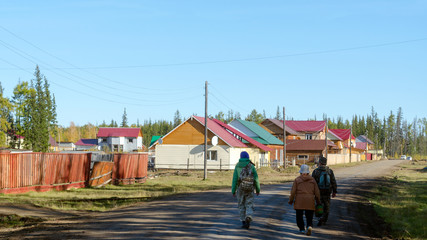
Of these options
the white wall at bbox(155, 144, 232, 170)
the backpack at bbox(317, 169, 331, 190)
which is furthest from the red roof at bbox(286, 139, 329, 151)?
the backpack at bbox(317, 169, 331, 190)

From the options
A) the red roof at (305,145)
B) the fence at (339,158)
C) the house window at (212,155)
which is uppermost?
the red roof at (305,145)

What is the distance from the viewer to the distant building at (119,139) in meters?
118

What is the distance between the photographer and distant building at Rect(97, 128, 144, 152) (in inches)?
4638

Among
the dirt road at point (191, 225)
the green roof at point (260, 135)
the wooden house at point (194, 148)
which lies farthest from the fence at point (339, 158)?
the dirt road at point (191, 225)

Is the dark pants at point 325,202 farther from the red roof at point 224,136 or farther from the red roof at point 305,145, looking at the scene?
the red roof at point 305,145

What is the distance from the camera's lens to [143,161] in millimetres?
32875

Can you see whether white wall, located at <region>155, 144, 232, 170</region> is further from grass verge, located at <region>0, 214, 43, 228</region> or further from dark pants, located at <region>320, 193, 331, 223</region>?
dark pants, located at <region>320, 193, 331, 223</region>

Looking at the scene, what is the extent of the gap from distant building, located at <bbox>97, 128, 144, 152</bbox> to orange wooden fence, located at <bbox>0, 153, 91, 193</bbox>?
3616 inches

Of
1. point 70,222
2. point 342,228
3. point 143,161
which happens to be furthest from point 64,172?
point 342,228

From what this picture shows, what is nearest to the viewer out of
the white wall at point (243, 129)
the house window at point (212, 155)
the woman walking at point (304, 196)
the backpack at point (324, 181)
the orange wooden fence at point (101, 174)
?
the woman walking at point (304, 196)

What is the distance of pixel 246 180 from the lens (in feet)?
38.2

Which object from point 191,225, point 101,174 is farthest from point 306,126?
point 191,225

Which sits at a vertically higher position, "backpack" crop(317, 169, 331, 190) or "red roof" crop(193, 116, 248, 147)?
"red roof" crop(193, 116, 248, 147)

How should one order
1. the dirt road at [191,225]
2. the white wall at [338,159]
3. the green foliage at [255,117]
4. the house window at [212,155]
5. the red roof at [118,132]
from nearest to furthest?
the dirt road at [191,225] < the house window at [212,155] < the white wall at [338,159] < the red roof at [118,132] < the green foliage at [255,117]
